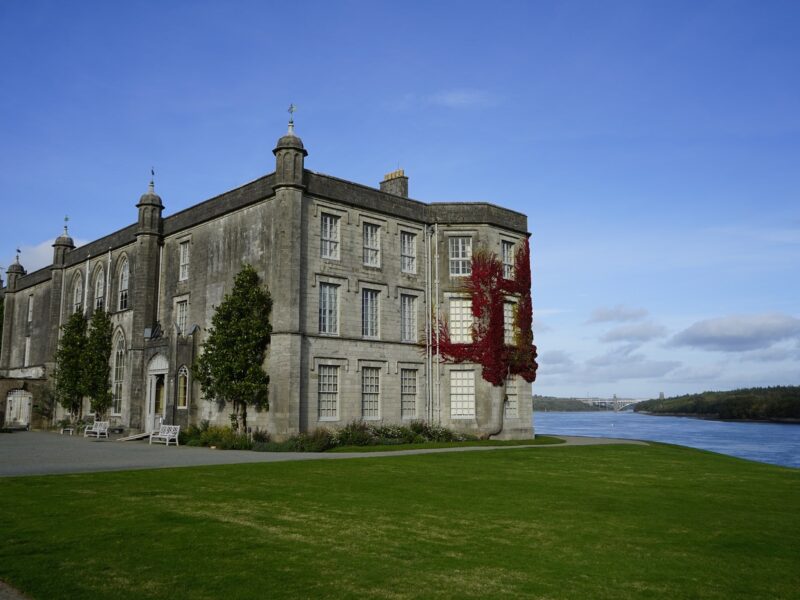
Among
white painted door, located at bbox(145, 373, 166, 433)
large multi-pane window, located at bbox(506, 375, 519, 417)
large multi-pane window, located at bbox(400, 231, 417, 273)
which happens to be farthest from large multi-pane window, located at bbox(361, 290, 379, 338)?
white painted door, located at bbox(145, 373, 166, 433)

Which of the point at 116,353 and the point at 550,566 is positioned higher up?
the point at 116,353

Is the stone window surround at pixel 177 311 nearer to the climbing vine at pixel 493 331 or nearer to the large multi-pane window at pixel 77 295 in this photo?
the climbing vine at pixel 493 331

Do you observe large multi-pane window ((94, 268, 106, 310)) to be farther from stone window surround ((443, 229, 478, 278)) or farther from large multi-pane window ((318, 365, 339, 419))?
stone window surround ((443, 229, 478, 278))

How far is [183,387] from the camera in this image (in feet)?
105

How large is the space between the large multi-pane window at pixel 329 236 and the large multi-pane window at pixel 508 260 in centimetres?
938

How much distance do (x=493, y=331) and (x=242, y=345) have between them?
12.2 meters

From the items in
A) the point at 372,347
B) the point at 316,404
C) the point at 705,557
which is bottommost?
the point at 705,557

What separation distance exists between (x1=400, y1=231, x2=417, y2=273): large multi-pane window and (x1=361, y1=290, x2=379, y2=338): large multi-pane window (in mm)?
2413

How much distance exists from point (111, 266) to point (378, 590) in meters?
38.1

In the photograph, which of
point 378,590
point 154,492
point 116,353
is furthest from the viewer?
point 116,353

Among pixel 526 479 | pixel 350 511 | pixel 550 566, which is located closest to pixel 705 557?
pixel 550 566

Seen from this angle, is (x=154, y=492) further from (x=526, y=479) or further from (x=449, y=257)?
(x=449, y=257)

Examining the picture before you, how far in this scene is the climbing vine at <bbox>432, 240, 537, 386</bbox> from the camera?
109 feet

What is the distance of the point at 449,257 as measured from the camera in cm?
3488
